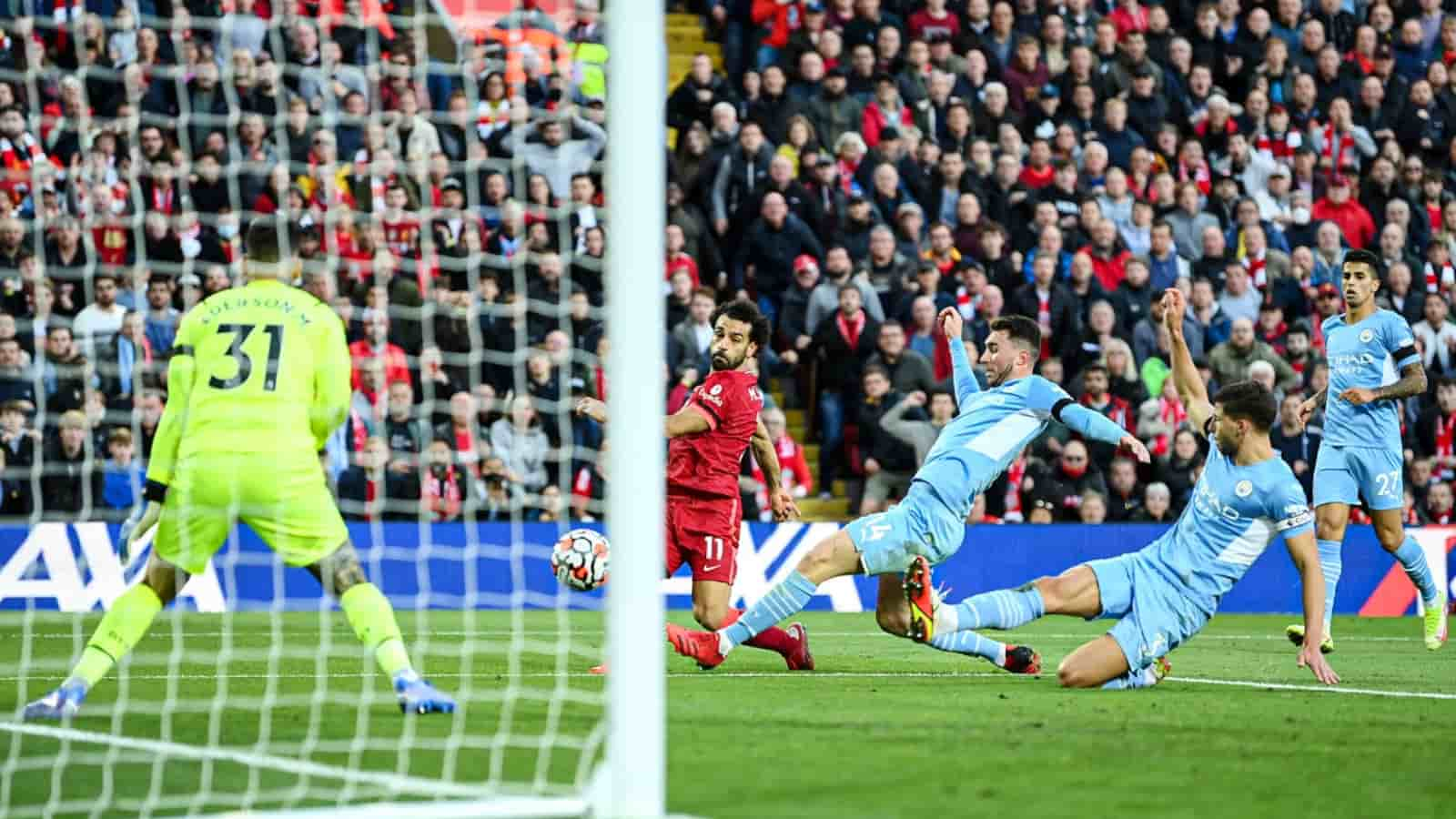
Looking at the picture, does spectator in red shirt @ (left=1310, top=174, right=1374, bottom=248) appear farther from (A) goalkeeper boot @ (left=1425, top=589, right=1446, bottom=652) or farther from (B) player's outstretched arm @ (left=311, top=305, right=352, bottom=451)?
(B) player's outstretched arm @ (left=311, top=305, right=352, bottom=451)

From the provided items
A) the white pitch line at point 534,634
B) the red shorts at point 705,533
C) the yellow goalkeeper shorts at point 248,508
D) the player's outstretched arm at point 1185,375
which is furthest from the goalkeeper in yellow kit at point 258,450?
the white pitch line at point 534,634

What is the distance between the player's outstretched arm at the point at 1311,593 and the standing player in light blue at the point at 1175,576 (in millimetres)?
63

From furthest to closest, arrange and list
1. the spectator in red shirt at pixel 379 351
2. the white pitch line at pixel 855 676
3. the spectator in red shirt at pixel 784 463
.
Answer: the spectator in red shirt at pixel 784 463 < the spectator in red shirt at pixel 379 351 < the white pitch line at pixel 855 676

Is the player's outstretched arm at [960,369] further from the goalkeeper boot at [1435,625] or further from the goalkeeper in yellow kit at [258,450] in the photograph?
the goalkeeper boot at [1435,625]

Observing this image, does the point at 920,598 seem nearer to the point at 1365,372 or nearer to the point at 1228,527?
the point at 1228,527

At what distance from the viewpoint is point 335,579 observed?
7672mm

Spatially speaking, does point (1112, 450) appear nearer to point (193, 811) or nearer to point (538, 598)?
point (538, 598)

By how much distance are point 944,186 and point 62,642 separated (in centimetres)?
930

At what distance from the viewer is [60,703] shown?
7613mm

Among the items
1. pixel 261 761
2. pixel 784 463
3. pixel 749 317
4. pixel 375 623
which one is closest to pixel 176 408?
pixel 375 623

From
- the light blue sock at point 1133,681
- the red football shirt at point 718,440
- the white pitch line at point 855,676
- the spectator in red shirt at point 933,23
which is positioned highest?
the spectator in red shirt at point 933,23

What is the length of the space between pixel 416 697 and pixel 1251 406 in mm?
4006

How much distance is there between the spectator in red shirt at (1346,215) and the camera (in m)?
19.3

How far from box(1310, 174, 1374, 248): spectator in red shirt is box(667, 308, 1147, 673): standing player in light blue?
1077 cm
